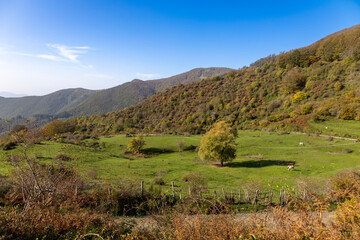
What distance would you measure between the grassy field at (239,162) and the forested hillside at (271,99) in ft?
56.9

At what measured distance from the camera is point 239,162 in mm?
32812

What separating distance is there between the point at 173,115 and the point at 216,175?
8783cm

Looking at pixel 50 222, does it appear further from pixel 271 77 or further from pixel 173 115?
pixel 271 77

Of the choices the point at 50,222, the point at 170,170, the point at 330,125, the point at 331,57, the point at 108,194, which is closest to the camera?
the point at 50,222

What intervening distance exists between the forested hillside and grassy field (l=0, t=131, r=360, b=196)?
17.3 meters

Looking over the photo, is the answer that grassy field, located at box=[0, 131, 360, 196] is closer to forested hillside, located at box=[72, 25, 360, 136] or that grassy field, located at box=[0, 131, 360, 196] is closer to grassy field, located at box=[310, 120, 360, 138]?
grassy field, located at box=[310, 120, 360, 138]

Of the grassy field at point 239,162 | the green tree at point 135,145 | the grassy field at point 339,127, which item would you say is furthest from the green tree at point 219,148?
the grassy field at point 339,127

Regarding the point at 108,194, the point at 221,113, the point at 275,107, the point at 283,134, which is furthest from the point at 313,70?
the point at 108,194

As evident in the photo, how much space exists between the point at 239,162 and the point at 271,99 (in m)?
70.9

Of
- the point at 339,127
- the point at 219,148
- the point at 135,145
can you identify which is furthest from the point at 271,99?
the point at 135,145

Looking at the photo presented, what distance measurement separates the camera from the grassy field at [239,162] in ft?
67.1

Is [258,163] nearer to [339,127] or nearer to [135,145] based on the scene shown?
A: [135,145]

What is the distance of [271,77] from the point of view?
10856 centimetres

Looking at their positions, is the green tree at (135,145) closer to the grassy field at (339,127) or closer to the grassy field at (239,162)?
the grassy field at (239,162)
